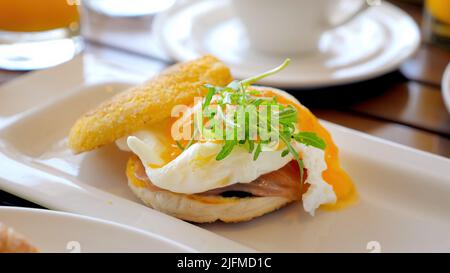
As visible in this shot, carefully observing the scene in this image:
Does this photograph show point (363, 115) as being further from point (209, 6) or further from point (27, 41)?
point (27, 41)

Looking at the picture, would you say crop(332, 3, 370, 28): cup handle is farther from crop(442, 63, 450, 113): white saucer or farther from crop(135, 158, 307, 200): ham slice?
crop(135, 158, 307, 200): ham slice

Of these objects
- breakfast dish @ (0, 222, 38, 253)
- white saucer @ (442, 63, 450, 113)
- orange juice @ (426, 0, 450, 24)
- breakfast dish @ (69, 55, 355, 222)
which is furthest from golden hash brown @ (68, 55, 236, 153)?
orange juice @ (426, 0, 450, 24)

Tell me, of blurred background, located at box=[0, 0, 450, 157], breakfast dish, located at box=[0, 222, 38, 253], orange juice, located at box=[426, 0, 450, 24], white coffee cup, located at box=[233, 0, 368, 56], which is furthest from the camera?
orange juice, located at box=[426, 0, 450, 24]

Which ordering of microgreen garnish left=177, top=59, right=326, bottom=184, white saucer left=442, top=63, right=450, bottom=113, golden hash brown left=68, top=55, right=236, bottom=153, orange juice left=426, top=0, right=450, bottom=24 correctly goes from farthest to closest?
orange juice left=426, top=0, right=450, bottom=24, white saucer left=442, top=63, right=450, bottom=113, golden hash brown left=68, top=55, right=236, bottom=153, microgreen garnish left=177, top=59, right=326, bottom=184

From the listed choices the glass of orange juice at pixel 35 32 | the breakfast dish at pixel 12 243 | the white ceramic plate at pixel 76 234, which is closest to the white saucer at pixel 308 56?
the glass of orange juice at pixel 35 32

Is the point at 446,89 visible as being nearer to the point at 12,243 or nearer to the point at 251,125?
the point at 251,125

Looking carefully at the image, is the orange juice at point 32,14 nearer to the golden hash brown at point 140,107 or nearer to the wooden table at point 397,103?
the wooden table at point 397,103
